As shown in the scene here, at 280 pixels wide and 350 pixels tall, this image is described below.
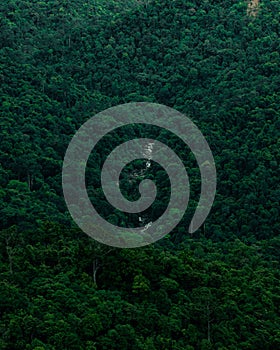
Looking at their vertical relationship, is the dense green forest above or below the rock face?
below

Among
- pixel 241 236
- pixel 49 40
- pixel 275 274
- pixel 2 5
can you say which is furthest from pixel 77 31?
pixel 275 274

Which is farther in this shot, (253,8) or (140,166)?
(253,8)

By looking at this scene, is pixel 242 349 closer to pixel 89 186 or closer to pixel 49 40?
pixel 89 186

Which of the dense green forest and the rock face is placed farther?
the rock face

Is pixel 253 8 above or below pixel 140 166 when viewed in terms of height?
above
